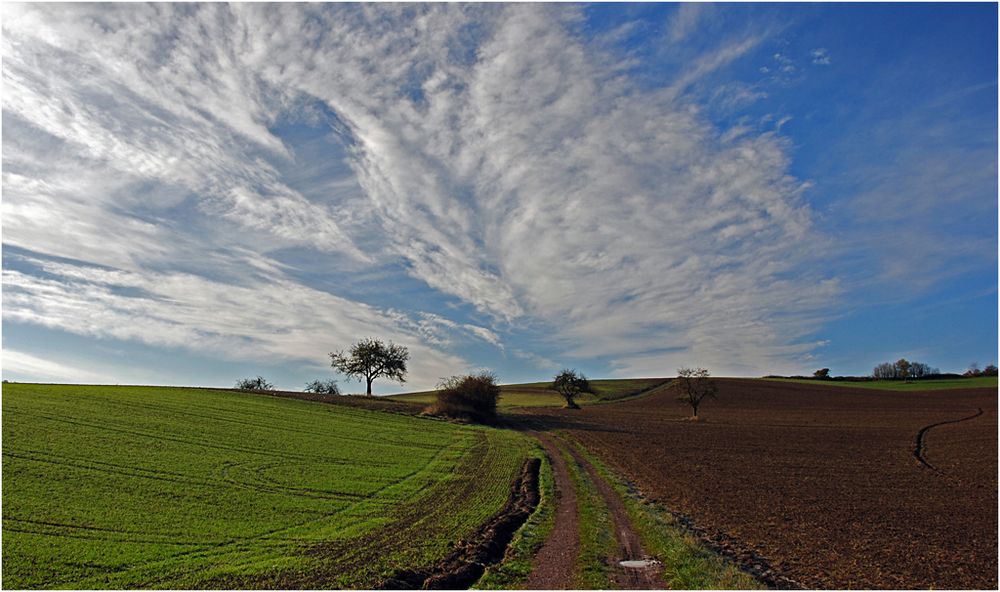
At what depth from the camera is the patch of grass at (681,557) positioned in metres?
13.2

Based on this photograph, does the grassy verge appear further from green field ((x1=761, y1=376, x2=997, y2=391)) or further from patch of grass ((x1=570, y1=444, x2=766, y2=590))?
green field ((x1=761, y1=376, x2=997, y2=391))

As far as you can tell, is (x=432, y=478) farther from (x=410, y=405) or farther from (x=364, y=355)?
(x=364, y=355)

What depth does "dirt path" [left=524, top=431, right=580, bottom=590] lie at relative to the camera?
13.0 m

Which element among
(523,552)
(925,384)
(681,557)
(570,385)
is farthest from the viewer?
(925,384)

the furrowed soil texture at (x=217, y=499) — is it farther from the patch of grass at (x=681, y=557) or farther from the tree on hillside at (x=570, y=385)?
the tree on hillside at (x=570, y=385)

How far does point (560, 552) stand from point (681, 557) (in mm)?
3446

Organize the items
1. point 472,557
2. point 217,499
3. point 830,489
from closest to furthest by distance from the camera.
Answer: point 472,557 < point 217,499 < point 830,489

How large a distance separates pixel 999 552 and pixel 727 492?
9885 millimetres

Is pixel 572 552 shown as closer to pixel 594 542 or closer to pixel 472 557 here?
pixel 594 542

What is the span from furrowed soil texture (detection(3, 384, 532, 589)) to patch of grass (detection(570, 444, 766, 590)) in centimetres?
566

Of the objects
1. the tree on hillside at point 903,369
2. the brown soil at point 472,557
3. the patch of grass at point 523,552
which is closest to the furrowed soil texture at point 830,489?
the patch of grass at point 523,552

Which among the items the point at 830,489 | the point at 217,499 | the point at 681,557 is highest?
the point at 217,499

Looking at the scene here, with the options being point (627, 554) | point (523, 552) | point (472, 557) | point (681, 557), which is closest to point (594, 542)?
point (627, 554)

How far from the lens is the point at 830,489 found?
27.6m
